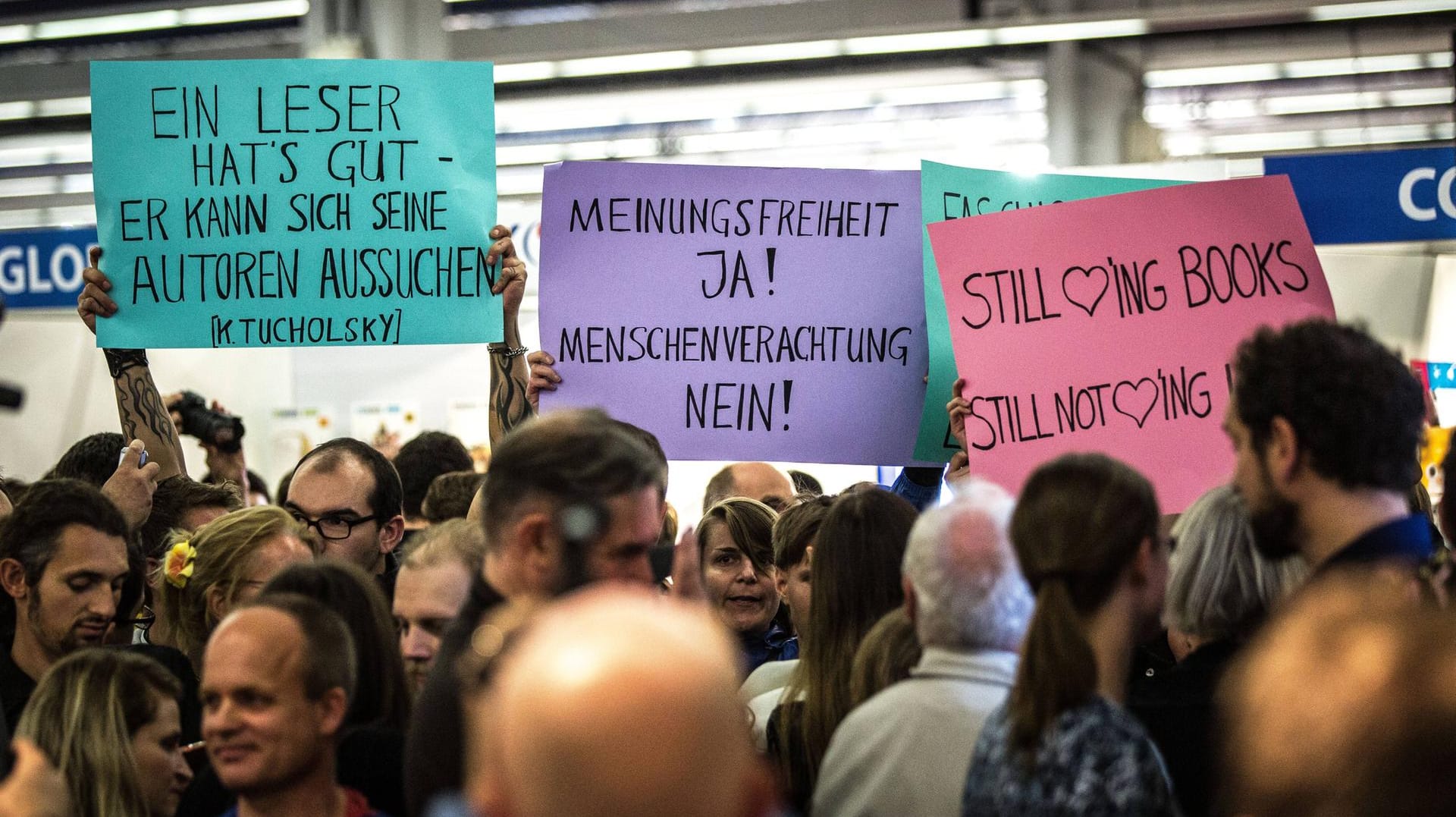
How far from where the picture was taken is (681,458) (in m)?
3.97

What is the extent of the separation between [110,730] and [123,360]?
162 centimetres

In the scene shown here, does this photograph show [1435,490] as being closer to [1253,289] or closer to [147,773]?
[1253,289]

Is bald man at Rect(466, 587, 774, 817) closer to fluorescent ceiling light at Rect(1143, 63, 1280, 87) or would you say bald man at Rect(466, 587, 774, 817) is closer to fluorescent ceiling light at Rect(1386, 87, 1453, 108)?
fluorescent ceiling light at Rect(1143, 63, 1280, 87)

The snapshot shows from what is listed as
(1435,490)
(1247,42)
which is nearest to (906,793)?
(1435,490)

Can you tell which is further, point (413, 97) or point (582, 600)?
point (413, 97)

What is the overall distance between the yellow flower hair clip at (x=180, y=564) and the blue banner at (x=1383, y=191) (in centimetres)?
401

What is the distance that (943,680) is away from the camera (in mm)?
2258

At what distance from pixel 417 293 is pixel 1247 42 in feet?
23.4

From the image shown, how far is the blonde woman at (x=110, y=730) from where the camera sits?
257 centimetres

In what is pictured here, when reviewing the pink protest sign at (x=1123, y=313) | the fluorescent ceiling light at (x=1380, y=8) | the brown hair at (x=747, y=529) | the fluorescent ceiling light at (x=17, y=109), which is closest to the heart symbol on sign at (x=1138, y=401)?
the pink protest sign at (x=1123, y=313)

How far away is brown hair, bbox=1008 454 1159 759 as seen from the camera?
1885 millimetres

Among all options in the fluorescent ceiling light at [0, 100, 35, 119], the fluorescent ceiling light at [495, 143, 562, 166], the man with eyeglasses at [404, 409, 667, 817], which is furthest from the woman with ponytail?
the fluorescent ceiling light at [0, 100, 35, 119]

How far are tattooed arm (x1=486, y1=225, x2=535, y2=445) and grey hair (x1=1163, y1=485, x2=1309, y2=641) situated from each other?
1.92m

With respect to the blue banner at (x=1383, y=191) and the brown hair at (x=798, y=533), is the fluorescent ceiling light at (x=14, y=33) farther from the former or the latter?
the brown hair at (x=798, y=533)
